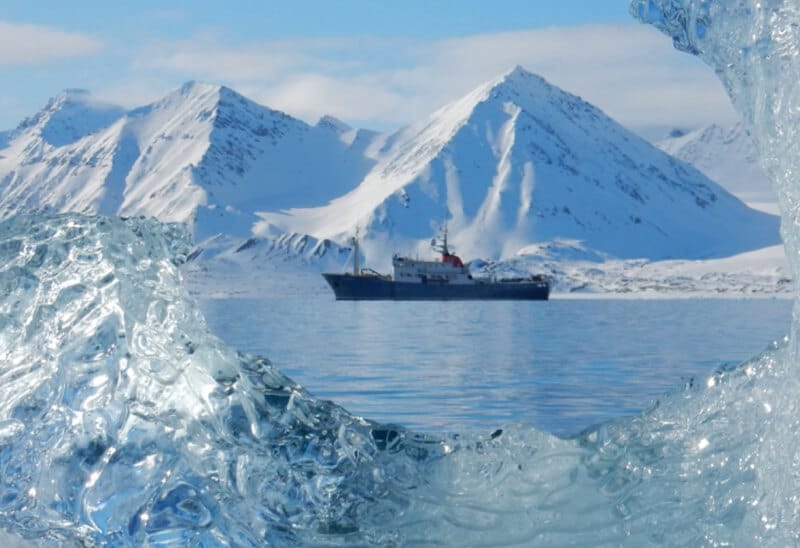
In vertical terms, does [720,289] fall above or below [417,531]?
below

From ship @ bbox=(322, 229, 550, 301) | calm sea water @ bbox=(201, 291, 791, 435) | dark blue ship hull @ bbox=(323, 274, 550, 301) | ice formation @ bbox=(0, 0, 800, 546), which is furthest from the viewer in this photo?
ship @ bbox=(322, 229, 550, 301)

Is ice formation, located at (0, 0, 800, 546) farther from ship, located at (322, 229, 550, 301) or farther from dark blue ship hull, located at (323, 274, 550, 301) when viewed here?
dark blue ship hull, located at (323, 274, 550, 301)

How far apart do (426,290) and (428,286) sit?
0.58m

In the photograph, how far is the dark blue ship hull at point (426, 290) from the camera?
351 ft

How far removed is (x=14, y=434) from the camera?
7230mm

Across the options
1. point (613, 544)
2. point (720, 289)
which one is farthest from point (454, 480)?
point (720, 289)

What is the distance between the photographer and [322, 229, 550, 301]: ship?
352ft

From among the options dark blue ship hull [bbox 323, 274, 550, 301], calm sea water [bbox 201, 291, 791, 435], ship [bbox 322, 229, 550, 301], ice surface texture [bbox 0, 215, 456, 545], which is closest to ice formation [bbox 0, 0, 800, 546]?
ice surface texture [bbox 0, 215, 456, 545]

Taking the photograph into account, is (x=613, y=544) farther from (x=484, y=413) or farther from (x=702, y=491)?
(x=484, y=413)

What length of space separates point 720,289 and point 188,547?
494 feet

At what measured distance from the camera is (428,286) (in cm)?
10919

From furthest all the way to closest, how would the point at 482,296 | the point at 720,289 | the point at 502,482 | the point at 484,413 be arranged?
the point at 720,289 → the point at 482,296 → the point at 484,413 → the point at 502,482

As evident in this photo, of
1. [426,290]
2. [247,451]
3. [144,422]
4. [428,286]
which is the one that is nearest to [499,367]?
[247,451]

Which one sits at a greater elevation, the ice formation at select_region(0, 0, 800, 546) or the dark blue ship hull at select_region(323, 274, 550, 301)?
the ice formation at select_region(0, 0, 800, 546)
